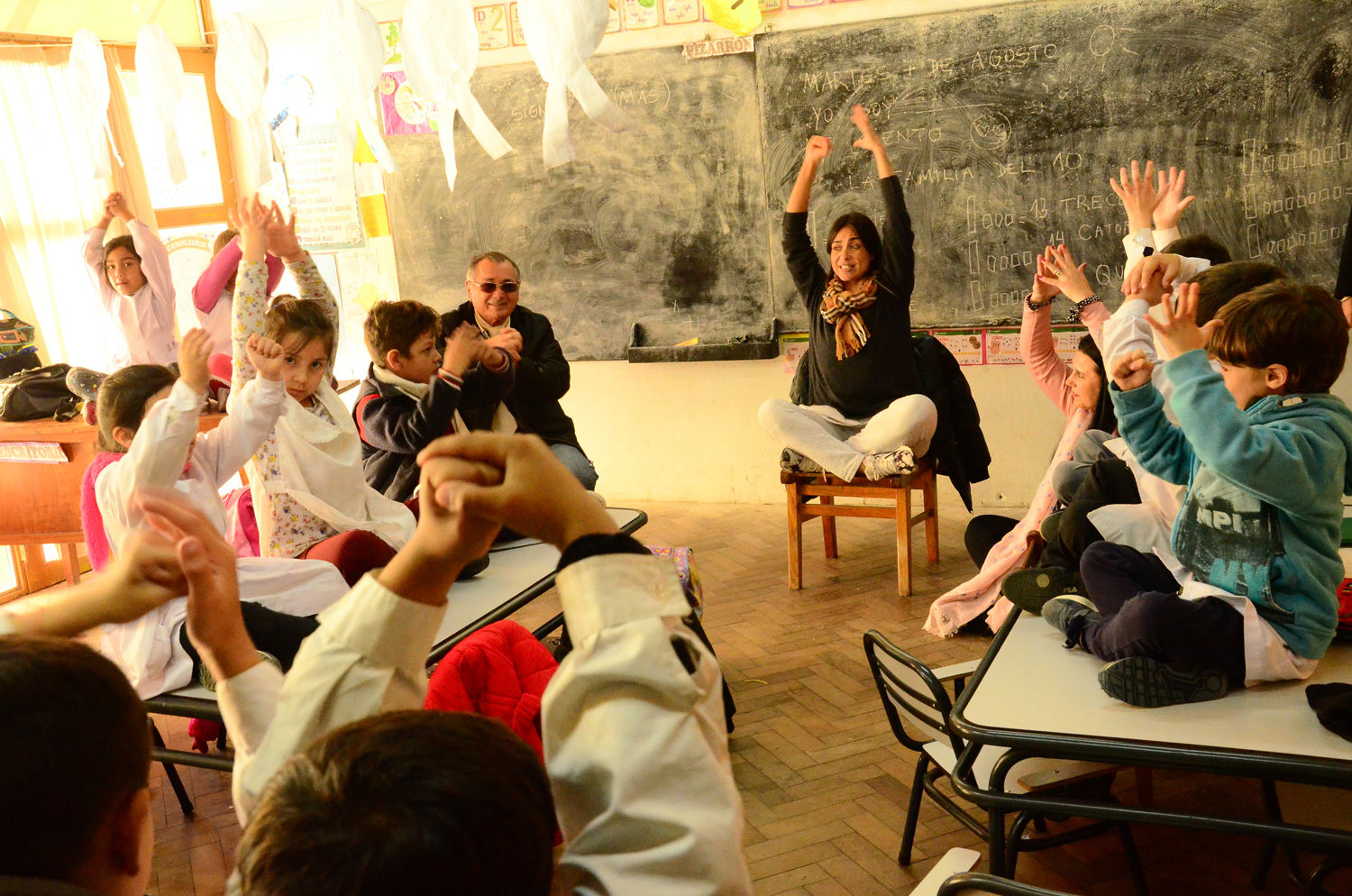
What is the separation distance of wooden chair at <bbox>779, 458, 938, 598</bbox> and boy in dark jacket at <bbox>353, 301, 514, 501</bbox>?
5.08 feet

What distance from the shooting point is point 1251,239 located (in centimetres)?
452

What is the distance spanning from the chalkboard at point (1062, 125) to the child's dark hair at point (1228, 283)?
2354 mm

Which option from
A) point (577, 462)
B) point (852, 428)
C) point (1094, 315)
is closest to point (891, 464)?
point (852, 428)

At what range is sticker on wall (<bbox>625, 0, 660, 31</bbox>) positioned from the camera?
535 cm

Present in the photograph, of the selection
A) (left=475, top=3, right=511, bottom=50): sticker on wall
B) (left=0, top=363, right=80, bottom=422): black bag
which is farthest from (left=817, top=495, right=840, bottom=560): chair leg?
(left=0, top=363, right=80, bottom=422): black bag

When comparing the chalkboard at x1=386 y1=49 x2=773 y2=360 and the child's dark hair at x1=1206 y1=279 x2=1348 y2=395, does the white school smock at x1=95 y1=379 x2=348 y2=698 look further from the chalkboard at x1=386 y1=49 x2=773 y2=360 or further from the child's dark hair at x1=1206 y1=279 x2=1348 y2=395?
the chalkboard at x1=386 y1=49 x2=773 y2=360

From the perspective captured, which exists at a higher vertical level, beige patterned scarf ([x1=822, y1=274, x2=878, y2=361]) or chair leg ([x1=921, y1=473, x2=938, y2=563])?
beige patterned scarf ([x1=822, y1=274, x2=878, y2=361])

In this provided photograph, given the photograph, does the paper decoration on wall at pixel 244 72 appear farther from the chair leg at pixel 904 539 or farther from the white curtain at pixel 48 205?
the chair leg at pixel 904 539

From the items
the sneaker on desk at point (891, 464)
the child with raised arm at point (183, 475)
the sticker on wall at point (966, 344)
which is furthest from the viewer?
the sticker on wall at point (966, 344)

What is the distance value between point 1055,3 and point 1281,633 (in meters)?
3.61

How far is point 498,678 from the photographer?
1.82 metres

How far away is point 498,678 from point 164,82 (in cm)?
309

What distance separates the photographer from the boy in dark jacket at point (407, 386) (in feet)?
10.3

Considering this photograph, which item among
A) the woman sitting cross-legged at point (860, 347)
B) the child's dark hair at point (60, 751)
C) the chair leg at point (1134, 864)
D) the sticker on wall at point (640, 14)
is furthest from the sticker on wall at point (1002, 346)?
the child's dark hair at point (60, 751)
